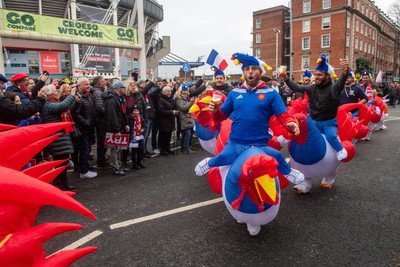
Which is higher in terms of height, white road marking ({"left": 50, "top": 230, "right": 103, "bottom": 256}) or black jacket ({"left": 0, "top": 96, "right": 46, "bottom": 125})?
black jacket ({"left": 0, "top": 96, "right": 46, "bottom": 125})

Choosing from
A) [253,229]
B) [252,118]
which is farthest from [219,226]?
[252,118]

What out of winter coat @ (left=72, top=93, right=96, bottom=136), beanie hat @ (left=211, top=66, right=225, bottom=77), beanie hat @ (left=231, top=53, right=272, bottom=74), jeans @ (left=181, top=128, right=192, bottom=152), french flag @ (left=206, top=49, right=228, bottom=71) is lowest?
→ jeans @ (left=181, top=128, right=192, bottom=152)

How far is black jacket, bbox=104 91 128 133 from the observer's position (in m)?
5.89

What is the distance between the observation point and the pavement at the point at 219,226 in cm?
308

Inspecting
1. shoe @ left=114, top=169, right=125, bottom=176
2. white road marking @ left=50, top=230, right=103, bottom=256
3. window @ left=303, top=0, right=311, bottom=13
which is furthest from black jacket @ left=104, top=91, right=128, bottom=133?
window @ left=303, top=0, right=311, bottom=13

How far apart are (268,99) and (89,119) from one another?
13.5 ft

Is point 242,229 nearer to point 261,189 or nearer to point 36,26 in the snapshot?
point 261,189

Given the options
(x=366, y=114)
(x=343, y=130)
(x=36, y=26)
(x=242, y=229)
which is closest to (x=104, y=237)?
(x=242, y=229)

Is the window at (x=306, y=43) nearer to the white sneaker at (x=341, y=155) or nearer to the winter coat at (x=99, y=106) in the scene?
the winter coat at (x=99, y=106)

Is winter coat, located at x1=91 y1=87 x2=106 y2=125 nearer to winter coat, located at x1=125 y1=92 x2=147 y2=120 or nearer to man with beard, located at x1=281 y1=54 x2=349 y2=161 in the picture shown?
winter coat, located at x1=125 y1=92 x2=147 y2=120

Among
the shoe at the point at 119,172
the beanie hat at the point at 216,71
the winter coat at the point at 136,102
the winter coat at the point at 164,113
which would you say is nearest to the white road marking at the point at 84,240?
the shoe at the point at 119,172

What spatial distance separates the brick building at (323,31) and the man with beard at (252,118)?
43.0 meters

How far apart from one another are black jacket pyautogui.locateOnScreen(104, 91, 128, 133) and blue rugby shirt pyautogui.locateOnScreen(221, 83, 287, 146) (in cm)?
327

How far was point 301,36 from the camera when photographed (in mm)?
47031
